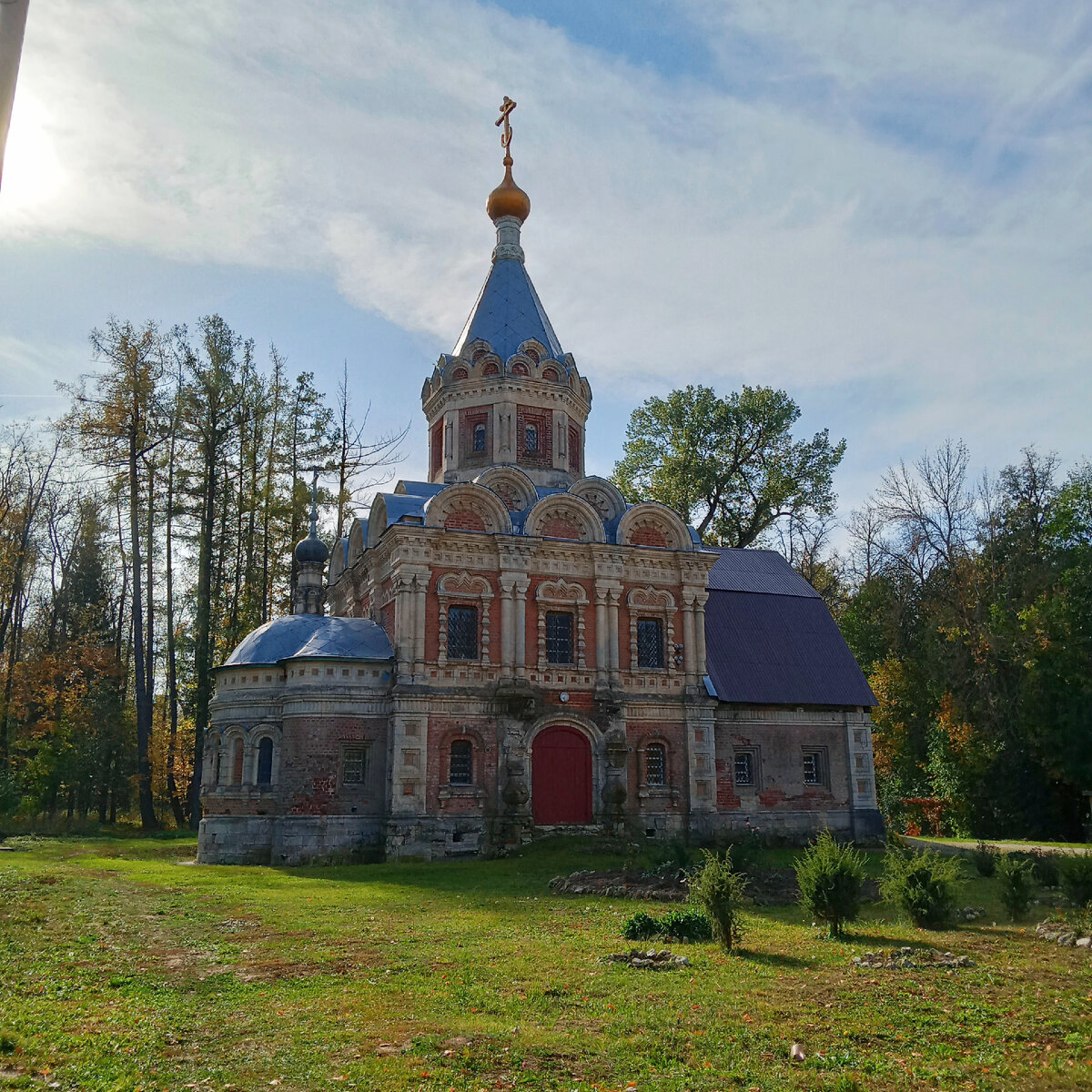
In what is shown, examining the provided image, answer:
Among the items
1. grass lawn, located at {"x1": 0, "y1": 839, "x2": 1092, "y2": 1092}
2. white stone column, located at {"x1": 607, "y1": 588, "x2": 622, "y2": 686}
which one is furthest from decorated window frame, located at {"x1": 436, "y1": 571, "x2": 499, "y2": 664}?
grass lawn, located at {"x1": 0, "y1": 839, "x2": 1092, "y2": 1092}

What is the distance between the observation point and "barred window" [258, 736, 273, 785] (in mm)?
23172

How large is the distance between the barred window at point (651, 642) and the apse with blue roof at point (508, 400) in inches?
183

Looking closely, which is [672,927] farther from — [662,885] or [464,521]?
[464,521]

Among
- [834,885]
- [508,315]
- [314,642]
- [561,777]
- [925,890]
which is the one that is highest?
[508,315]

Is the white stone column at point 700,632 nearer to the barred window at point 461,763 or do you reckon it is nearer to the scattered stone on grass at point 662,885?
the barred window at point 461,763

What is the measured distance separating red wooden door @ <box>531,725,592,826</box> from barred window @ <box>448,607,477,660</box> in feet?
9.04

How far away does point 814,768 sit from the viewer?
27516 millimetres

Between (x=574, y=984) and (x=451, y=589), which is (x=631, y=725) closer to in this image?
(x=451, y=589)

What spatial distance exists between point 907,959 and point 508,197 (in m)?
26.4

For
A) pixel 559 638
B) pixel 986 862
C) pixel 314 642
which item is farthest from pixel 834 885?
pixel 314 642

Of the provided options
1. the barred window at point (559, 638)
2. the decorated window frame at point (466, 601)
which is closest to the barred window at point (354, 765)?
the decorated window frame at point (466, 601)

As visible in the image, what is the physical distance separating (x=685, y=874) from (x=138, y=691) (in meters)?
21.1

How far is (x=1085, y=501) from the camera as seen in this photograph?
33062mm

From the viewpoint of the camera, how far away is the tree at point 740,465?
130 feet
